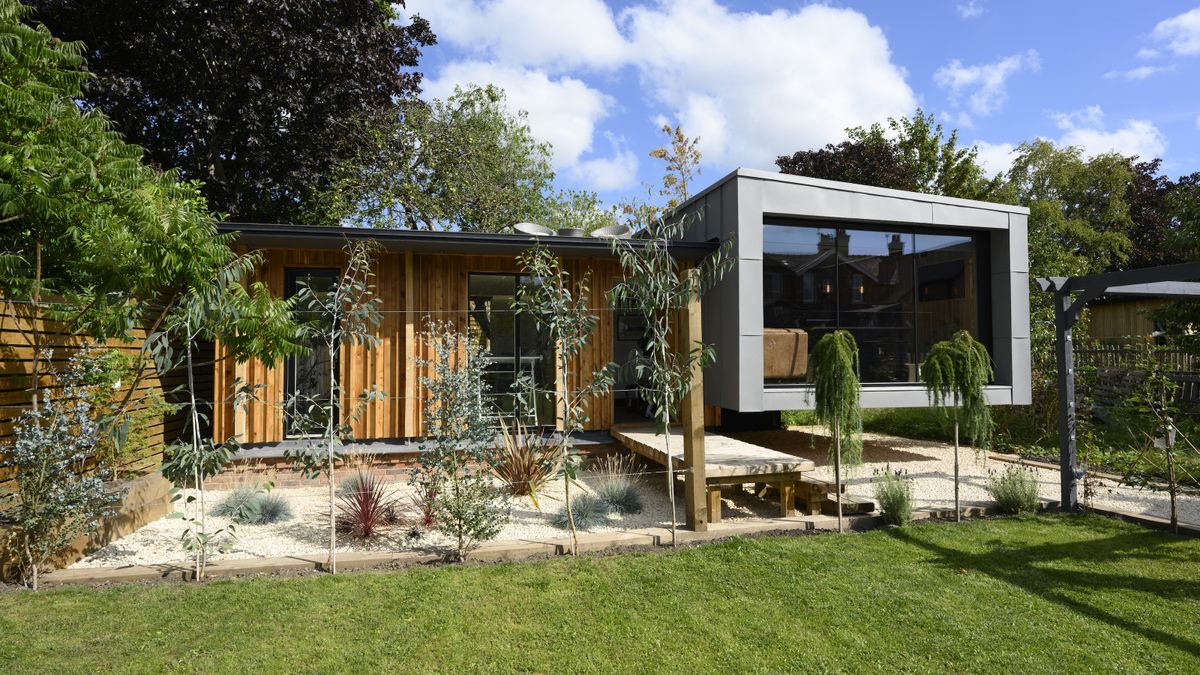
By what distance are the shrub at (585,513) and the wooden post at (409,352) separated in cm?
273

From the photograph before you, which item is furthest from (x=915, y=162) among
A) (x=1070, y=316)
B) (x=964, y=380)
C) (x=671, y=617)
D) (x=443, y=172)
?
(x=671, y=617)

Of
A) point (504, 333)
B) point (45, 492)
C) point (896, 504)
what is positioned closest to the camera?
point (45, 492)

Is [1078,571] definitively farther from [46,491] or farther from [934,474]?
[46,491]

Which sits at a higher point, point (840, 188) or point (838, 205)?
point (840, 188)

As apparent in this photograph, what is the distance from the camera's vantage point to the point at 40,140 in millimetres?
4793

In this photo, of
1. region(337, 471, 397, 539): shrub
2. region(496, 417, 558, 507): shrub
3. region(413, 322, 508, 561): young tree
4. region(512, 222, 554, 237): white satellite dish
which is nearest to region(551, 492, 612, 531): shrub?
region(496, 417, 558, 507): shrub

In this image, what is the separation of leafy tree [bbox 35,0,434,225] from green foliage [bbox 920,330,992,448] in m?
12.8

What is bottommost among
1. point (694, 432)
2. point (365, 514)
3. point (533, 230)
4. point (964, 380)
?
point (365, 514)

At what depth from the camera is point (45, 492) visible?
12.9 feet

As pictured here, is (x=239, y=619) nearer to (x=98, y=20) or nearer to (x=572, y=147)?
(x=98, y=20)

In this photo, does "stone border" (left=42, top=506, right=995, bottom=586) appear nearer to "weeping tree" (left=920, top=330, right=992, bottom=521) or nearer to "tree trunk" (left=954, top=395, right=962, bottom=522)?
"tree trunk" (left=954, top=395, right=962, bottom=522)

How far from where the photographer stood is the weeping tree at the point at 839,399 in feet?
16.5

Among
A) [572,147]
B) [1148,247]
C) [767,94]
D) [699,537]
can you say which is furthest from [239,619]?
[1148,247]

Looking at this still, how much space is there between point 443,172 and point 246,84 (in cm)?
514
